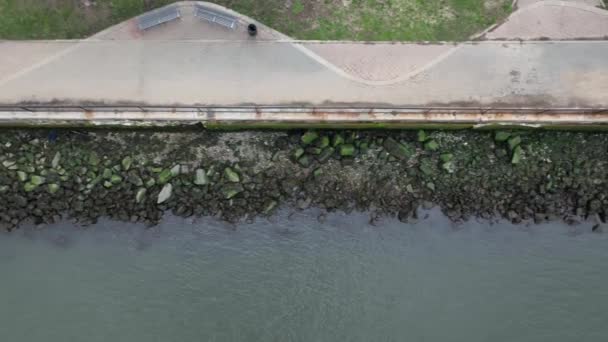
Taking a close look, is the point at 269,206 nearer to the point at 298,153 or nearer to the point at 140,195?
the point at 298,153

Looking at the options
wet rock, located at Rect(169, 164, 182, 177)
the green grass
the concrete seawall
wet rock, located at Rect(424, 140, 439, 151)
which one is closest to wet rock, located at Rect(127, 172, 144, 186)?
wet rock, located at Rect(169, 164, 182, 177)

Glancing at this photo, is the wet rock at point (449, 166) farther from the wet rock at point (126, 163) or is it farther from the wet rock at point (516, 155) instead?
the wet rock at point (126, 163)

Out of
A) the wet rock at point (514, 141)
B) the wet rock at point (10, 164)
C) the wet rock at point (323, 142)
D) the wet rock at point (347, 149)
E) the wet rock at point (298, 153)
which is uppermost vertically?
the wet rock at point (514, 141)

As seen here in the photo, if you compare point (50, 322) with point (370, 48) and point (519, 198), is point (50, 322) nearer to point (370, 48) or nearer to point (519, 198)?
point (370, 48)

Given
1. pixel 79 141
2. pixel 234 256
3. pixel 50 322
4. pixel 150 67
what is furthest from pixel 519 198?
pixel 50 322

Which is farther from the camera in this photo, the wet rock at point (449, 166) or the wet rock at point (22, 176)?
the wet rock at point (449, 166)

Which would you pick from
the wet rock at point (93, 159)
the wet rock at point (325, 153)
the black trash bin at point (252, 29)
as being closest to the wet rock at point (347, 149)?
the wet rock at point (325, 153)
